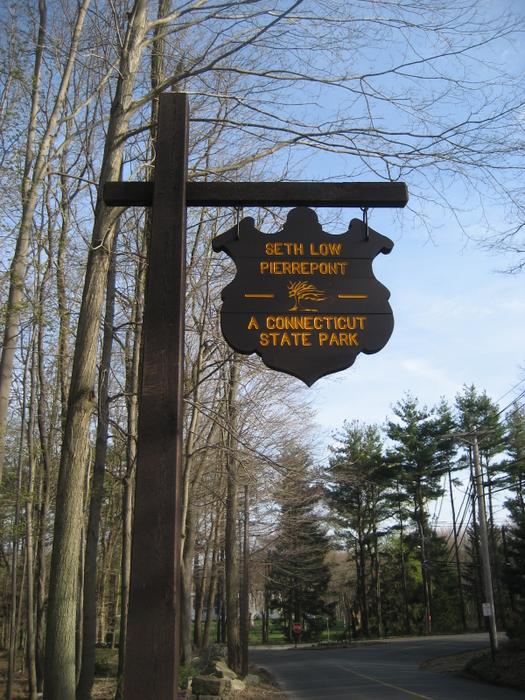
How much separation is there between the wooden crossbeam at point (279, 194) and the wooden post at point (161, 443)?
0.61ft

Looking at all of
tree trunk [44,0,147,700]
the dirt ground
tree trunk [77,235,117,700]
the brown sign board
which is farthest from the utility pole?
the brown sign board

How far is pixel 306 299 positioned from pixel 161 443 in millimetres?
1075

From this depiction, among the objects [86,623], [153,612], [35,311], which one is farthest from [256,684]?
[153,612]

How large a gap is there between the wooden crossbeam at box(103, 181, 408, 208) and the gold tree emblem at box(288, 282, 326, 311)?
1.76 ft

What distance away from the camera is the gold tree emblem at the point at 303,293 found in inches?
139

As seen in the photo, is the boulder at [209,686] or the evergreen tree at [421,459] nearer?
the boulder at [209,686]

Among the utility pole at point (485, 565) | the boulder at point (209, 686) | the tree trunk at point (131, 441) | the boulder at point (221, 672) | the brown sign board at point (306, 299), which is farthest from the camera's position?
the utility pole at point (485, 565)

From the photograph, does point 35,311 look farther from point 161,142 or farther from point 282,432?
point 161,142

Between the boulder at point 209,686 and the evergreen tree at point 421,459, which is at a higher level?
the evergreen tree at point 421,459

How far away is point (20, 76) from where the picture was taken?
33.8 ft

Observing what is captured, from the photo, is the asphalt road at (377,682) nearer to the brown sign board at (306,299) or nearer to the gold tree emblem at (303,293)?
the brown sign board at (306,299)

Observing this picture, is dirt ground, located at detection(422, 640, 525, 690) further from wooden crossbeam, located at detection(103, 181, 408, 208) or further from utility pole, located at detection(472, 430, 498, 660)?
wooden crossbeam, located at detection(103, 181, 408, 208)

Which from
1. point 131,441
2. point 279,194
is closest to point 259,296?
point 279,194

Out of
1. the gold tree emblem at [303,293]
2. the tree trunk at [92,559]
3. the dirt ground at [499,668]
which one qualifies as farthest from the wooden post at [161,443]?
the dirt ground at [499,668]
